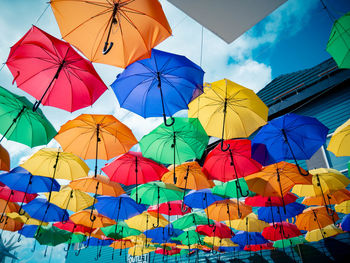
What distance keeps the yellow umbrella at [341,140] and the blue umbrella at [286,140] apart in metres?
0.30

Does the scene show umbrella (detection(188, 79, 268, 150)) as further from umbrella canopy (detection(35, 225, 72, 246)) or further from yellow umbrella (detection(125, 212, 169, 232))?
umbrella canopy (detection(35, 225, 72, 246))

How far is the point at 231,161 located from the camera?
525 cm

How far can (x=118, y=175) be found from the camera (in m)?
5.84

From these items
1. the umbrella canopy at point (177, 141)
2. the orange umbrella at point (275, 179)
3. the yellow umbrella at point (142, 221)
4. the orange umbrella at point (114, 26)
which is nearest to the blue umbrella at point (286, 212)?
the orange umbrella at point (275, 179)

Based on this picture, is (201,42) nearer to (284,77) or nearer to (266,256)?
(284,77)

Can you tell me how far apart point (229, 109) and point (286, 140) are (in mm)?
1377

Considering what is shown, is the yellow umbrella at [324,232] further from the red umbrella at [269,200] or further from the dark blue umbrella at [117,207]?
the dark blue umbrella at [117,207]

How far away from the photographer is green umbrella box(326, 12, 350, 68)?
322 centimetres

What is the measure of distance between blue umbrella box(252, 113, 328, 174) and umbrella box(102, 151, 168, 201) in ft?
8.11

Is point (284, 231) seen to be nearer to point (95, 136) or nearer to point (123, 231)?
point (123, 231)

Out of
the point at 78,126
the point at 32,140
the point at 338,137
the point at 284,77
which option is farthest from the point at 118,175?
the point at 284,77

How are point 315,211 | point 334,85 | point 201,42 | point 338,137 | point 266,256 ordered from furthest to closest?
point 266,256, point 334,85, point 315,211, point 201,42, point 338,137

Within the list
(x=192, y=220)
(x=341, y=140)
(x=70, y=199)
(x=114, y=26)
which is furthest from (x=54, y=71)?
(x=192, y=220)

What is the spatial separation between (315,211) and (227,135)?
14.7ft
